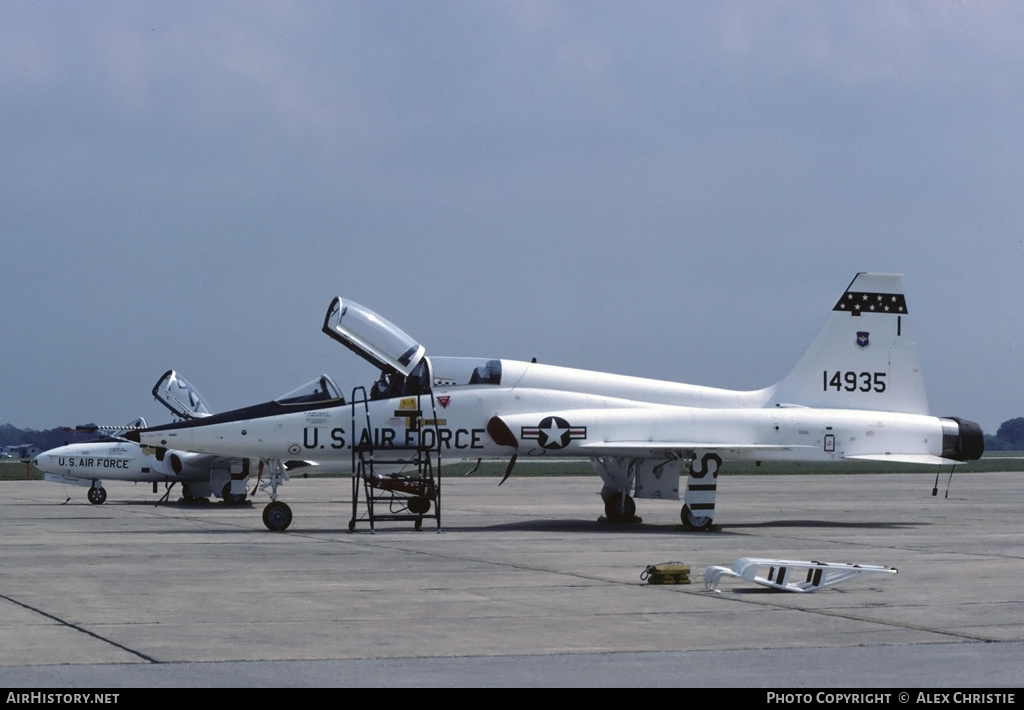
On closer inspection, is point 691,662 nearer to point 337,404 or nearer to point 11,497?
point 337,404

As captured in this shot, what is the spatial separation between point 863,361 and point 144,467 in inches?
736

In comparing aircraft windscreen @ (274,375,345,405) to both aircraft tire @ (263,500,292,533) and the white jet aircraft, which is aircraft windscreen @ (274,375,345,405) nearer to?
aircraft tire @ (263,500,292,533)

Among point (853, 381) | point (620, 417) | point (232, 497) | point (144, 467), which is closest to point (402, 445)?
point (620, 417)

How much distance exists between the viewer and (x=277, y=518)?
21531 mm

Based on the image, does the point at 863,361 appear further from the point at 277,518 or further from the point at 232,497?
the point at 232,497

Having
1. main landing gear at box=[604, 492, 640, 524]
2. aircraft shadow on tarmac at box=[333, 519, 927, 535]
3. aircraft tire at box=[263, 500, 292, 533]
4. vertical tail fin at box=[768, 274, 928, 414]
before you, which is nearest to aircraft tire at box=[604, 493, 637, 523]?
main landing gear at box=[604, 492, 640, 524]

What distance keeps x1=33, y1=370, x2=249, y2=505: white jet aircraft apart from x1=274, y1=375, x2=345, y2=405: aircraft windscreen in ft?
37.1

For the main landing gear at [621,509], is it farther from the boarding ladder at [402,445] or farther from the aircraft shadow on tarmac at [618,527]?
the boarding ladder at [402,445]

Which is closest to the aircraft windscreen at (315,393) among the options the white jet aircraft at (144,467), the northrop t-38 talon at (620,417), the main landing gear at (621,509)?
the northrop t-38 talon at (620,417)

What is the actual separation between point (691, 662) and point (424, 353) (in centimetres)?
1404

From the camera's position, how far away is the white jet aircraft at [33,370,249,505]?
32.9m

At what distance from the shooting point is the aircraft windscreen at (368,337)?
21.7 meters
